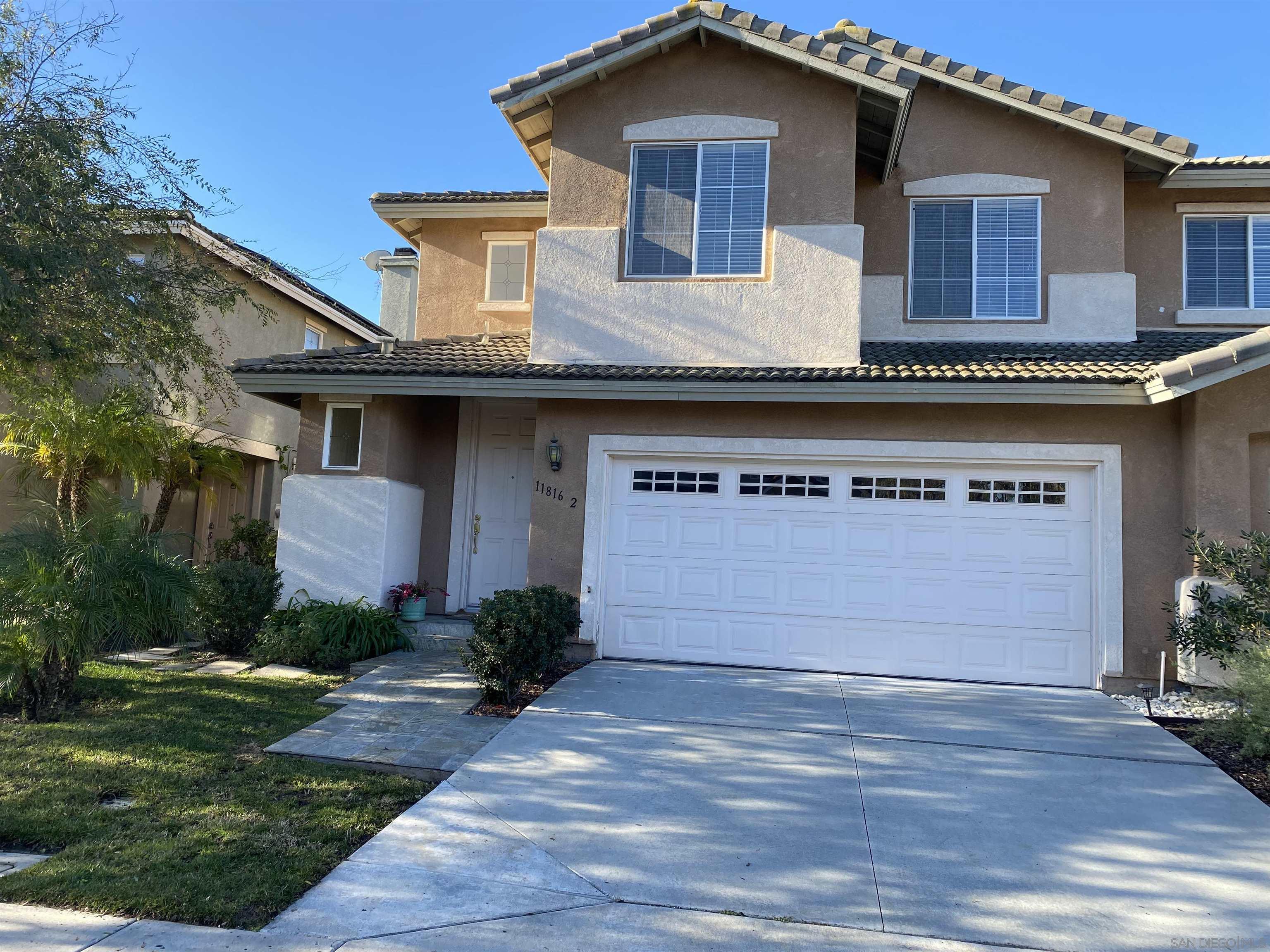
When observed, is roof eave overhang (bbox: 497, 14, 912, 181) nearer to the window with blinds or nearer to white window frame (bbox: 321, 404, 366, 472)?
the window with blinds

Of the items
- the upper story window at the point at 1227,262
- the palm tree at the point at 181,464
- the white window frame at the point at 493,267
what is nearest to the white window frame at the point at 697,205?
the white window frame at the point at 493,267

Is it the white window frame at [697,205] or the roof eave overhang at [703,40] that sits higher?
the roof eave overhang at [703,40]

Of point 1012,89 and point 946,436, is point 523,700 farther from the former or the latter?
point 1012,89

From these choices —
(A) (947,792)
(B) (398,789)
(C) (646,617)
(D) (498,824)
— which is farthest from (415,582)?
(A) (947,792)

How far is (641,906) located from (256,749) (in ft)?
11.5

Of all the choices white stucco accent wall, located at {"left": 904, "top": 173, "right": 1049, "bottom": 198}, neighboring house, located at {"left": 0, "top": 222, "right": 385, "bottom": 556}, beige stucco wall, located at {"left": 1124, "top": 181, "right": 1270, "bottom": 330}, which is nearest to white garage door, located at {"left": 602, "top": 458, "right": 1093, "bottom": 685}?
beige stucco wall, located at {"left": 1124, "top": 181, "right": 1270, "bottom": 330}

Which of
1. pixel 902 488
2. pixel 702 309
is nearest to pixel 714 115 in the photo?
pixel 702 309

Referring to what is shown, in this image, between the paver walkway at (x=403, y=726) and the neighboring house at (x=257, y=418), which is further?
the neighboring house at (x=257, y=418)

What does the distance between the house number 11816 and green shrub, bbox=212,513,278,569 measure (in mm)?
4021

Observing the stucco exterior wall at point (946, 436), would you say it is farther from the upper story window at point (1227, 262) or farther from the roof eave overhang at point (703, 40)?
the roof eave overhang at point (703, 40)

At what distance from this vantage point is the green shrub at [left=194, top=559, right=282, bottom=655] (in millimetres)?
9148

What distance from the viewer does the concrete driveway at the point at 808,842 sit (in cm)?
394

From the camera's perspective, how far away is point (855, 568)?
29.6 feet

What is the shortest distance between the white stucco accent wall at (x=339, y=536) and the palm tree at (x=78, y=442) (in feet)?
8.49
